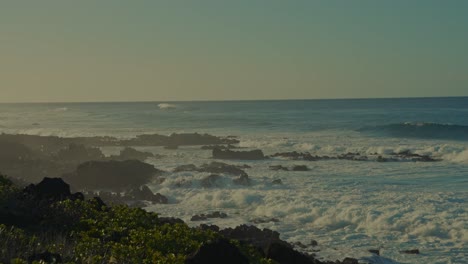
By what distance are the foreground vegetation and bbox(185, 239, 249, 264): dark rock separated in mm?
228

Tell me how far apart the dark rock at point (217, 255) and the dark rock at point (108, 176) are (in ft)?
64.3

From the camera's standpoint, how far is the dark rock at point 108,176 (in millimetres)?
27828

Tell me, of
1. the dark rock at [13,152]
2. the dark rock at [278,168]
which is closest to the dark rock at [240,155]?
the dark rock at [278,168]

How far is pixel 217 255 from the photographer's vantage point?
800cm

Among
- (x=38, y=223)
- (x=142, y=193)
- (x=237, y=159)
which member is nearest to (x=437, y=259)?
(x=38, y=223)

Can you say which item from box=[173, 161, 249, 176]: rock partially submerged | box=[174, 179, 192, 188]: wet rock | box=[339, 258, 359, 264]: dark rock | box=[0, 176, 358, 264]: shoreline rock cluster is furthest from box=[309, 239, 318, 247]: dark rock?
box=[173, 161, 249, 176]: rock partially submerged

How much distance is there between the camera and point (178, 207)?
73.5 ft

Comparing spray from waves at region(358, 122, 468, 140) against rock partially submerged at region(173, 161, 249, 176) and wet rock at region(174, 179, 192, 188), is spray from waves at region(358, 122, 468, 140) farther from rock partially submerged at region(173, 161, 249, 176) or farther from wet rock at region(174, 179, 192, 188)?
wet rock at region(174, 179, 192, 188)

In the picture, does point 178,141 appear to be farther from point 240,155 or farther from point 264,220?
point 264,220

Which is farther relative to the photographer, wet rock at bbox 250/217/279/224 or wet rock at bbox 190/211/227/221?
wet rock at bbox 190/211/227/221

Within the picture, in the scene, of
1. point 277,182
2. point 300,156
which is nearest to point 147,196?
point 277,182

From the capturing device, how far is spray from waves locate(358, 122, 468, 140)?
197 ft

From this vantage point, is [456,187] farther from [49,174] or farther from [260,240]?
[49,174]

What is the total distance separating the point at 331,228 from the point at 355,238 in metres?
1.59
